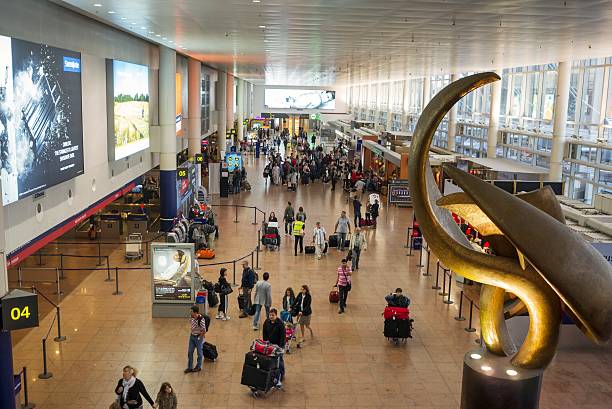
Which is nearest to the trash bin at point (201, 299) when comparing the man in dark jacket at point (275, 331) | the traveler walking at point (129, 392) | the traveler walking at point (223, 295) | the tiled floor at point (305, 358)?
the traveler walking at point (223, 295)

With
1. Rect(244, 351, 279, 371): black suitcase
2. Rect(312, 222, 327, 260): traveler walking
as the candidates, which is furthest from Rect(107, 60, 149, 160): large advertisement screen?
Rect(244, 351, 279, 371): black suitcase

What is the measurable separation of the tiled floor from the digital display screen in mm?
542

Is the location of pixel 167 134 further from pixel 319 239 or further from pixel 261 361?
pixel 261 361

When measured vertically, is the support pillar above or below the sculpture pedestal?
above

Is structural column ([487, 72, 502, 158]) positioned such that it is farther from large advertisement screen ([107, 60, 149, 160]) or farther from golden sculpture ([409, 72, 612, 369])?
golden sculpture ([409, 72, 612, 369])

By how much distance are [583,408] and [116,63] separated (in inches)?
589

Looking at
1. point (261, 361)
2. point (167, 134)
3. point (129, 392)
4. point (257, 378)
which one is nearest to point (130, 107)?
point (167, 134)

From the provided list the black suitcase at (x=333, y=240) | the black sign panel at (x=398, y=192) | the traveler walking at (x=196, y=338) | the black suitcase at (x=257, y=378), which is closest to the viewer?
the black suitcase at (x=257, y=378)

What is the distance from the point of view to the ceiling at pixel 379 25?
1182 centimetres

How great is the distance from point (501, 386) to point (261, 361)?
452 centimetres

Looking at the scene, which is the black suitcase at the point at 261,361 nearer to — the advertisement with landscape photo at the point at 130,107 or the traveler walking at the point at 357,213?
the advertisement with landscape photo at the point at 130,107

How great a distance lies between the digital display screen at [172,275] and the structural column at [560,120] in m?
17.0

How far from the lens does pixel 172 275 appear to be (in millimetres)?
13789

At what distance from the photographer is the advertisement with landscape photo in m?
19.1
